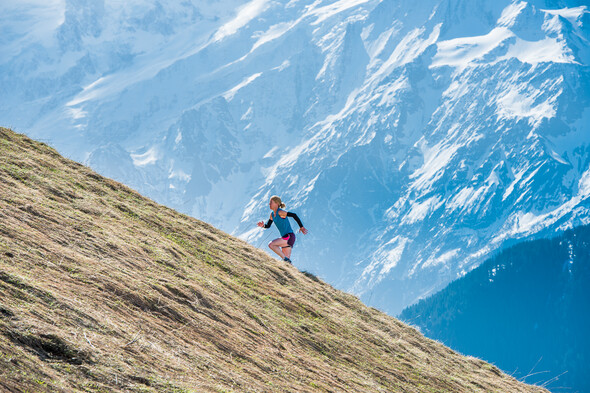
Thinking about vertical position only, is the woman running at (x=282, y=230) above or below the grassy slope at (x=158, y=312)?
above

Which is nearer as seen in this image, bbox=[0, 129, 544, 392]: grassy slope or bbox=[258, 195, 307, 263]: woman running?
bbox=[0, 129, 544, 392]: grassy slope

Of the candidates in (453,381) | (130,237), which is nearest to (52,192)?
(130,237)

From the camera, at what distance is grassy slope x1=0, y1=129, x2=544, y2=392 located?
8.22m

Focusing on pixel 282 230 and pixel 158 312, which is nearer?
pixel 158 312

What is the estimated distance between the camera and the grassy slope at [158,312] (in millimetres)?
8219

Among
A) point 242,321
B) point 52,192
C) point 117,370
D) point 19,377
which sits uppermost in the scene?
point 52,192

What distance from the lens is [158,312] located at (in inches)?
418

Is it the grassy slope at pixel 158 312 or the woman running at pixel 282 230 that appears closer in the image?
the grassy slope at pixel 158 312

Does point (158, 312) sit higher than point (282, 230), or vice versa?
point (282, 230)

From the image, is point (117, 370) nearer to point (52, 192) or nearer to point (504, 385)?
point (52, 192)

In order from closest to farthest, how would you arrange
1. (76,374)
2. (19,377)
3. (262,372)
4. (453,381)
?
1. (19,377)
2. (76,374)
3. (262,372)
4. (453,381)

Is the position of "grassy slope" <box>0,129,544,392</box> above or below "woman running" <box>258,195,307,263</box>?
below

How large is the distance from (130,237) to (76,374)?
605cm

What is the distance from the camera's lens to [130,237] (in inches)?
533
